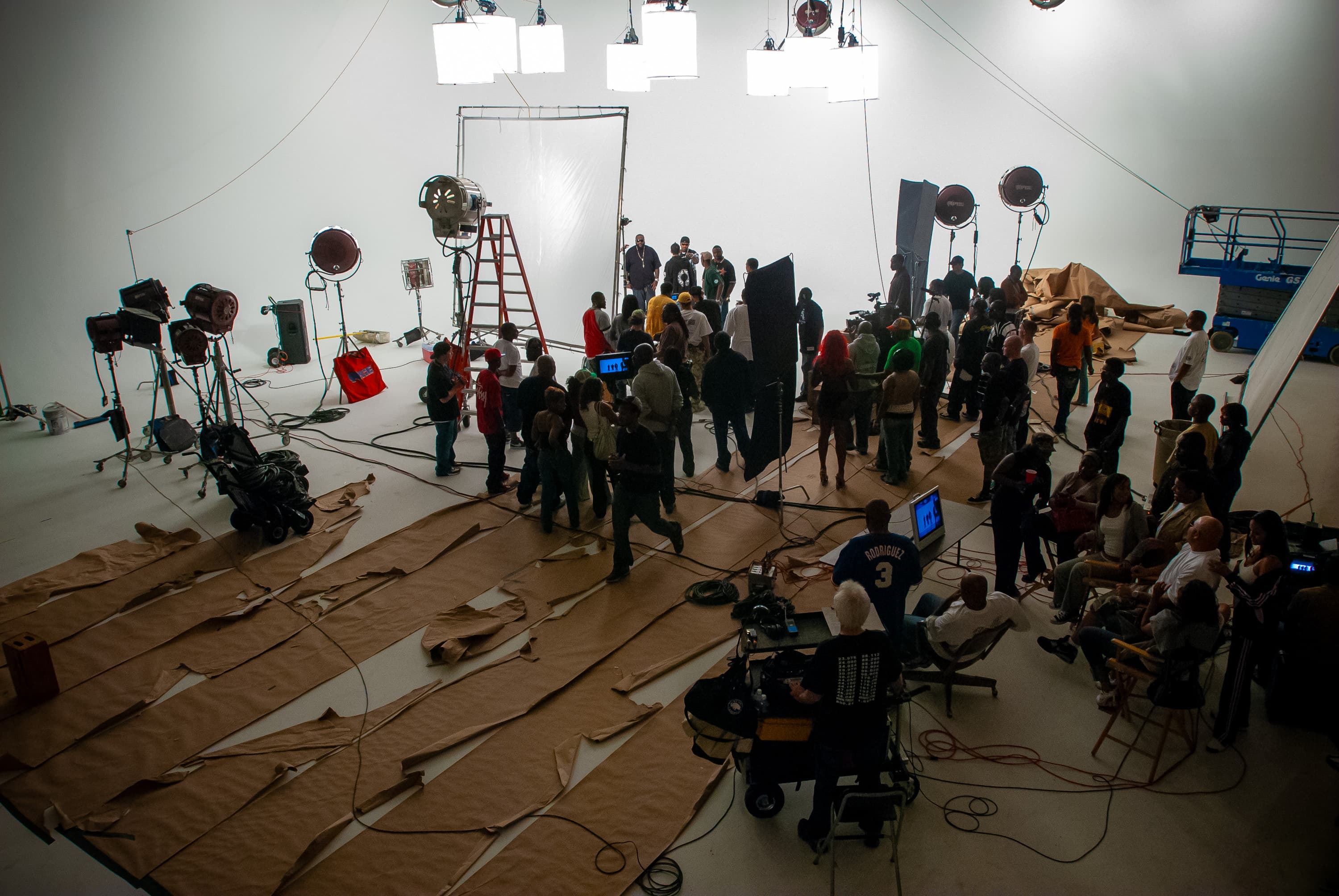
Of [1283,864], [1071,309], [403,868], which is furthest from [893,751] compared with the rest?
[1071,309]

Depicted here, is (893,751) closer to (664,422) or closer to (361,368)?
(664,422)

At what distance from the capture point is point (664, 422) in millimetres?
7059

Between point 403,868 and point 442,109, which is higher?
point 442,109

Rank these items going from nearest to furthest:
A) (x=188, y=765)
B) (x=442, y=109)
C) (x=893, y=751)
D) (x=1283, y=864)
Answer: (x=1283, y=864) → (x=893, y=751) → (x=188, y=765) → (x=442, y=109)

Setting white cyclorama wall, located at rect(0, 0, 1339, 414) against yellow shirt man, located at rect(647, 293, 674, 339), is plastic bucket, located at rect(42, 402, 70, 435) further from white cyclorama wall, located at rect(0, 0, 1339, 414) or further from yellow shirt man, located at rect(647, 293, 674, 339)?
yellow shirt man, located at rect(647, 293, 674, 339)

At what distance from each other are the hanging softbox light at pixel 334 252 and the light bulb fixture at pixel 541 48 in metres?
3.09

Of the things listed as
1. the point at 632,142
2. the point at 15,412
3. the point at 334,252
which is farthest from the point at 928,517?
the point at 632,142

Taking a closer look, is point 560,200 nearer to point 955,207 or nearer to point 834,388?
point 834,388

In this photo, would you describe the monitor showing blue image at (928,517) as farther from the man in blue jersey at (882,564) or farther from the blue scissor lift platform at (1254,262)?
the blue scissor lift platform at (1254,262)

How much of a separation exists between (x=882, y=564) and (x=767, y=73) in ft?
23.7

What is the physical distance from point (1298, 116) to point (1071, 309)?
907 cm

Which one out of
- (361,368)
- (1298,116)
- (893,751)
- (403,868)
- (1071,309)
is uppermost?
(1298,116)

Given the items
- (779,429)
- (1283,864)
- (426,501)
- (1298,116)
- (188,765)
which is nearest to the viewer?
(1283,864)

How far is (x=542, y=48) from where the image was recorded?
8.70 m
